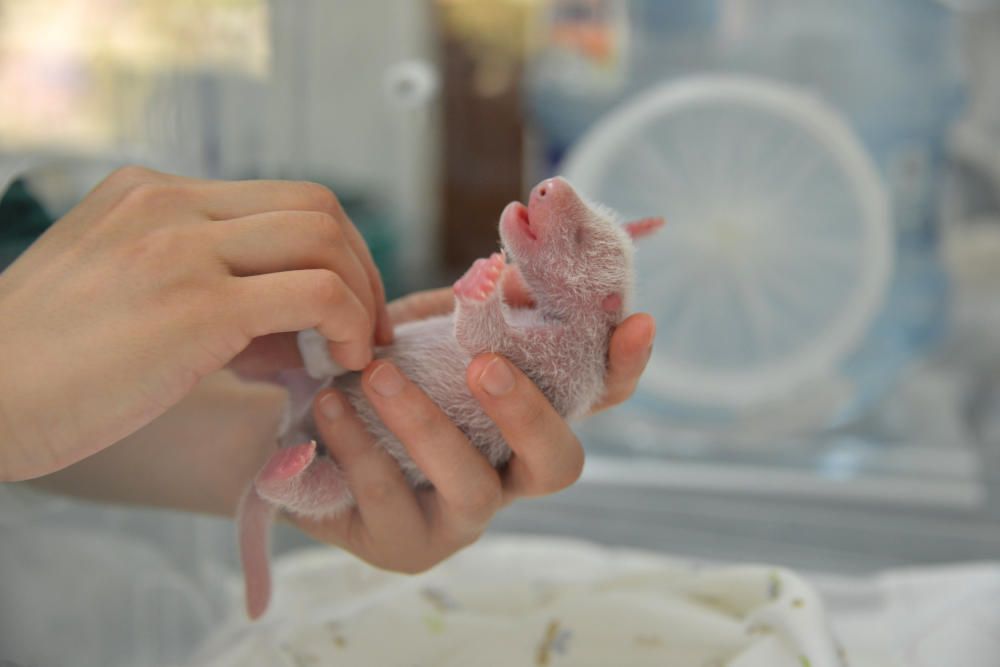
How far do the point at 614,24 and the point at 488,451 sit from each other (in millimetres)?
1422

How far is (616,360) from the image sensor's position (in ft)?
2.33

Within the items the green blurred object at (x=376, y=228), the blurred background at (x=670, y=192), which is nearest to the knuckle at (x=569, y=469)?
the blurred background at (x=670, y=192)

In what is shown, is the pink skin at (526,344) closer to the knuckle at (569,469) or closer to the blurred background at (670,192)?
the knuckle at (569,469)

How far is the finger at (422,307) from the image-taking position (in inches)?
34.3

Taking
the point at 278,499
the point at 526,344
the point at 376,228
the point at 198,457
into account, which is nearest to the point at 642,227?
the point at 526,344

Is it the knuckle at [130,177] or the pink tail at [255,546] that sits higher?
the knuckle at [130,177]

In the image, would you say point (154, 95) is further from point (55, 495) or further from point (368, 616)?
point (368, 616)

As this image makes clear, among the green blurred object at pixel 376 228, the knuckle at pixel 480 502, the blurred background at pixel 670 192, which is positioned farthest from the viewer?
the green blurred object at pixel 376 228

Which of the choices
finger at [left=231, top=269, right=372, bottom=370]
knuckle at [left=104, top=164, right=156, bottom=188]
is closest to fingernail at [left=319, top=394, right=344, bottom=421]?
finger at [left=231, top=269, right=372, bottom=370]

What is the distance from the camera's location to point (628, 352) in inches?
27.2

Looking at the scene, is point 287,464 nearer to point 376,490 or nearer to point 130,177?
point 376,490

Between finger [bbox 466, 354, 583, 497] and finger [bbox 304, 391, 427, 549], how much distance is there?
A: 100 mm

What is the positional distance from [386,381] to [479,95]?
131 cm

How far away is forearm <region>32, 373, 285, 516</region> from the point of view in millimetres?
881
